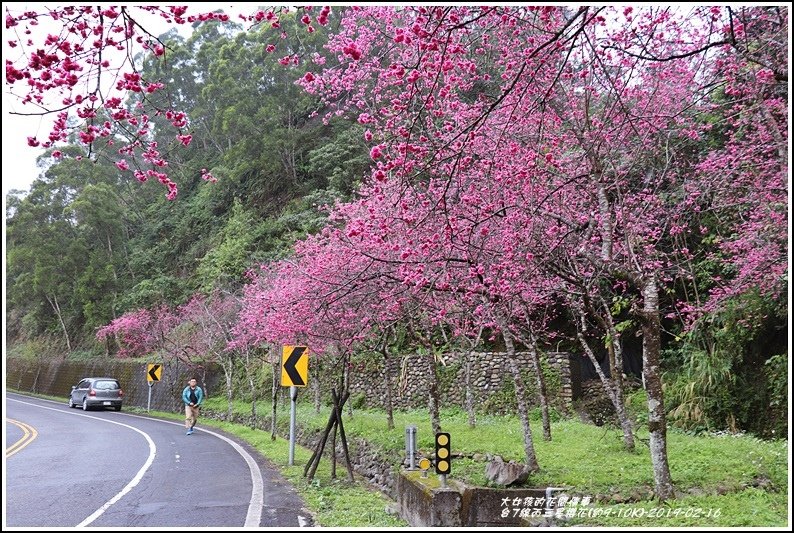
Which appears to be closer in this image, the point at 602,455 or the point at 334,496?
the point at 334,496

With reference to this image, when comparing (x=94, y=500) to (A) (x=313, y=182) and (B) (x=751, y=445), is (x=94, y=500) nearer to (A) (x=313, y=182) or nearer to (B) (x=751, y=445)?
(B) (x=751, y=445)

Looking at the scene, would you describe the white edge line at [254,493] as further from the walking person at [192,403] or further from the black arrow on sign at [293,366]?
the walking person at [192,403]

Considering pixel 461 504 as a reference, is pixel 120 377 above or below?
above

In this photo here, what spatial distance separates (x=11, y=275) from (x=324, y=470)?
37.0m

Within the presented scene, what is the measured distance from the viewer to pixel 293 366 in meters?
11.2

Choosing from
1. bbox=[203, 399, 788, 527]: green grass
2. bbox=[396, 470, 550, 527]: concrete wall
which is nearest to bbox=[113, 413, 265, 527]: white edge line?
bbox=[396, 470, 550, 527]: concrete wall

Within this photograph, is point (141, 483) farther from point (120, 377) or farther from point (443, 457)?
point (120, 377)

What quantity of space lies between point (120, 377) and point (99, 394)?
22.6 feet

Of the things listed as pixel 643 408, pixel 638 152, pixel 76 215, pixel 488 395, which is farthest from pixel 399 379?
pixel 76 215

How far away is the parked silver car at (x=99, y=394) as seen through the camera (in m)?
26.6

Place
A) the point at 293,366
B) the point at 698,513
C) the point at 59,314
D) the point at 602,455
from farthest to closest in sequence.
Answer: the point at 59,314, the point at 293,366, the point at 602,455, the point at 698,513

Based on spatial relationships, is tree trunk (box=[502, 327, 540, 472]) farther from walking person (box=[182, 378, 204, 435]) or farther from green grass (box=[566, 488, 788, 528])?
walking person (box=[182, 378, 204, 435])

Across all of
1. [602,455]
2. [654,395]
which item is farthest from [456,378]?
[654,395]

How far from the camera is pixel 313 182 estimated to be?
30.1 metres
